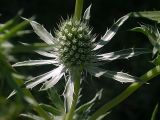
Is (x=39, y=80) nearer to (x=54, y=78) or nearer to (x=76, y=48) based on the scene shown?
(x=54, y=78)

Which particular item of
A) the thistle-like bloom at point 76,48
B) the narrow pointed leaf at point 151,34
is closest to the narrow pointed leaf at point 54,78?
the thistle-like bloom at point 76,48

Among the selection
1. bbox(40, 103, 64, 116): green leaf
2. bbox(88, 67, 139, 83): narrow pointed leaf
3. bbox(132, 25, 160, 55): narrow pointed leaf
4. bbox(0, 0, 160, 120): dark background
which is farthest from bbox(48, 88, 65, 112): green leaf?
bbox(0, 0, 160, 120): dark background

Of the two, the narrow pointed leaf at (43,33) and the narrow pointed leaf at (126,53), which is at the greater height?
the narrow pointed leaf at (43,33)

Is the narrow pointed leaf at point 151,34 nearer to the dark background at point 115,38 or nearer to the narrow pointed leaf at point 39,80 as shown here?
the narrow pointed leaf at point 39,80

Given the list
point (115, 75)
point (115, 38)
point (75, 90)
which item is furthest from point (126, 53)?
point (115, 38)

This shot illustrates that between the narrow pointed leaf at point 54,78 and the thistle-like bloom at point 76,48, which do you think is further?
the thistle-like bloom at point 76,48

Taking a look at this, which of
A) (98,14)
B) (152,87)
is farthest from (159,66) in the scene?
(98,14)

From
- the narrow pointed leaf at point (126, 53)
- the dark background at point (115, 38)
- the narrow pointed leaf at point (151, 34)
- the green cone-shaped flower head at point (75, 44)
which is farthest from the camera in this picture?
the dark background at point (115, 38)

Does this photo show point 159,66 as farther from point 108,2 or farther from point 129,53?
point 108,2

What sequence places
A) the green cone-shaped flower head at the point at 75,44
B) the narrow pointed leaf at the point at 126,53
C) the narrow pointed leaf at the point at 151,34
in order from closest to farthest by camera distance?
the narrow pointed leaf at the point at 151,34, the narrow pointed leaf at the point at 126,53, the green cone-shaped flower head at the point at 75,44

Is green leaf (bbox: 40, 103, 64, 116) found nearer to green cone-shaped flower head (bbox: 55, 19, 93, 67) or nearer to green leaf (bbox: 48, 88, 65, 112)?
green leaf (bbox: 48, 88, 65, 112)
